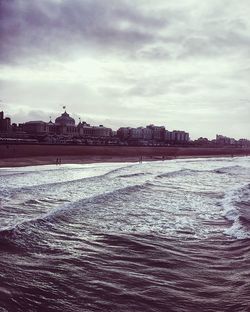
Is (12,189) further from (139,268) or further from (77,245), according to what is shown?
(139,268)

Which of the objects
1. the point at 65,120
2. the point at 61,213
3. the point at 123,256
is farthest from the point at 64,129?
the point at 123,256

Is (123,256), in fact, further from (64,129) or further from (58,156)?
(64,129)

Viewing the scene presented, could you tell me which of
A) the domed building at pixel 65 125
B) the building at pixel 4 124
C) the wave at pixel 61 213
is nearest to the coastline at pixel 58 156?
the wave at pixel 61 213

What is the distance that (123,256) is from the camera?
830 cm

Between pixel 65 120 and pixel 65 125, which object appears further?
pixel 65 120

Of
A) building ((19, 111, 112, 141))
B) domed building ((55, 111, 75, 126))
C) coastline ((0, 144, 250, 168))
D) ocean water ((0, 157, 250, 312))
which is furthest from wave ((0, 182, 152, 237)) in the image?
domed building ((55, 111, 75, 126))

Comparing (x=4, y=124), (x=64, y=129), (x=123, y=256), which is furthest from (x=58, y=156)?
(x=64, y=129)

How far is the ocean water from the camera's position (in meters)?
5.96

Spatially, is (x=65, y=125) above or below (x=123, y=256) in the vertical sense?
above

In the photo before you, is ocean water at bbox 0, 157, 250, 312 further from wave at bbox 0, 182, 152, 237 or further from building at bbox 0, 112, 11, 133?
building at bbox 0, 112, 11, 133

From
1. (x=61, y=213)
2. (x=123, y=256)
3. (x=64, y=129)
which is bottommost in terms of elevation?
(x=123, y=256)

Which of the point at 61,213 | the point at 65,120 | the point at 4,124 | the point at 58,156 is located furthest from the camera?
the point at 65,120

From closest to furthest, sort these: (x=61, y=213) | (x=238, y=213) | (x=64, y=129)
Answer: (x=61, y=213) < (x=238, y=213) < (x=64, y=129)

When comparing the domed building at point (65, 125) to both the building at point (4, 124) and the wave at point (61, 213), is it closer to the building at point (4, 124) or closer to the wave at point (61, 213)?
the building at point (4, 124)
